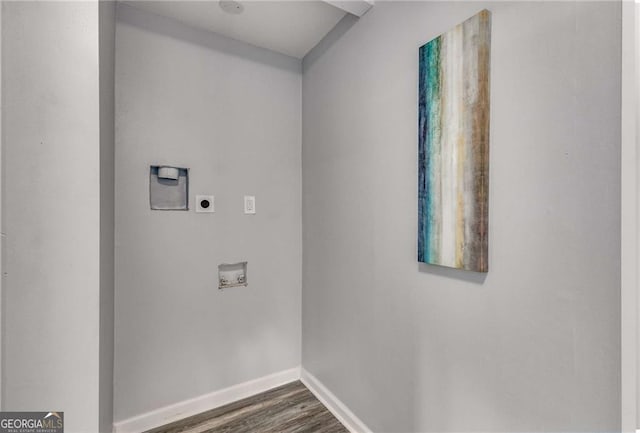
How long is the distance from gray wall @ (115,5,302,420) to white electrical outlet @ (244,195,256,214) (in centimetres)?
5

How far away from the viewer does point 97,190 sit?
0.99m

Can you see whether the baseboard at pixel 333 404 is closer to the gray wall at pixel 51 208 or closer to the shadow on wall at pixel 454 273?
the shadow on wall at pixel 454 273

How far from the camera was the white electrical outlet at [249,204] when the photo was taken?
2050mm

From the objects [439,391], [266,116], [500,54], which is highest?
[266,116]

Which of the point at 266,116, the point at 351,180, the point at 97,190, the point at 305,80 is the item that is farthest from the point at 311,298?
the point at 305,80

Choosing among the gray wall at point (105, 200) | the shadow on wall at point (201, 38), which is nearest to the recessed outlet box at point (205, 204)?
the gray wall at point (105, 200)

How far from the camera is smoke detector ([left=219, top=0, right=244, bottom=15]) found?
5.35 ft

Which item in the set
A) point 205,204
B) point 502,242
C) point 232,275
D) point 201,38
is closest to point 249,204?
point 205,204

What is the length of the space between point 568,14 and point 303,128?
166cm

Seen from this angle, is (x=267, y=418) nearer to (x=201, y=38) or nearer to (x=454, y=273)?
(x=454, y=273)

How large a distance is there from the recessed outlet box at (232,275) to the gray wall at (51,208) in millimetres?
999

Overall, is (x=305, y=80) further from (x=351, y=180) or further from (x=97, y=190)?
(x=97, y=190)

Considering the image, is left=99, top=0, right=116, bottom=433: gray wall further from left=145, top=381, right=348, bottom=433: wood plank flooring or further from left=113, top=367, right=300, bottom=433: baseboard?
left=145, top=381, right=348, bottom=433: wood plank flooring

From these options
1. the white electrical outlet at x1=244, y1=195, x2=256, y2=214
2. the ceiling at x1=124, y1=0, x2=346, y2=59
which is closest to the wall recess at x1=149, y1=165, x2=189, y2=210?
the white electrical outlet at x1=244, y1=195, x2=256, y2=214
